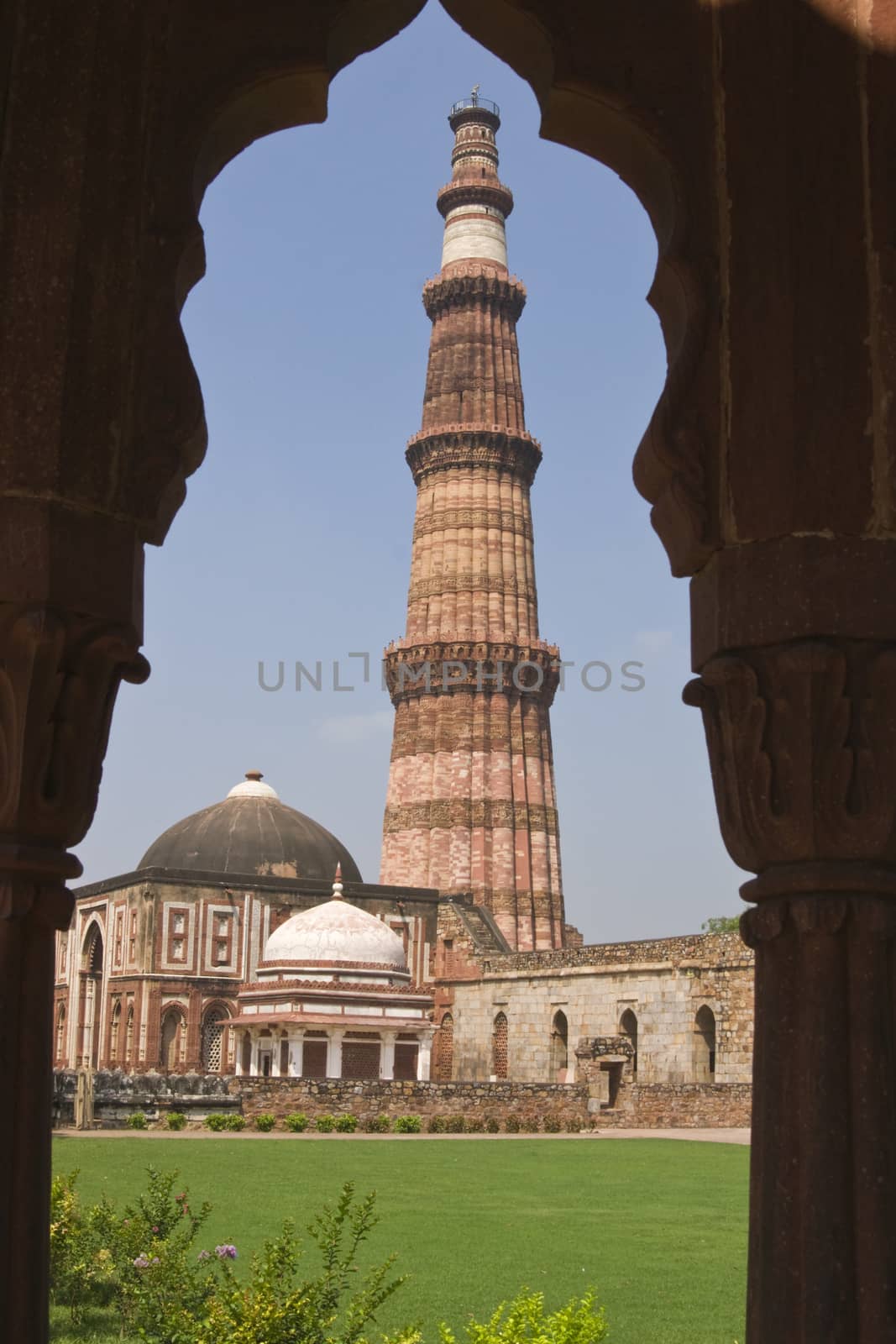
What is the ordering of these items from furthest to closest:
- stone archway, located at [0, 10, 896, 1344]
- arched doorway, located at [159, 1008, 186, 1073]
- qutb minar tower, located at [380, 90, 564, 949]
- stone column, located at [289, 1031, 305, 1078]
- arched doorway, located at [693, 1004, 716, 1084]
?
qutb minar tower, located at [380, 90, 564, 949]
arched doorway, located at [159, 1008, 186, 1073]
arched doorway, located at [693, 1004, 716, 1084]
stone column, located at [289, 1031, 305, 1078]
stone archway, located at [0, 10, 896, 1344]

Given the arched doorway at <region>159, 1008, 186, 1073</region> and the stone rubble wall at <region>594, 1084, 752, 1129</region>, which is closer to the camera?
the stone rubble wall at <region>594, 1084, 752, 1129</region>

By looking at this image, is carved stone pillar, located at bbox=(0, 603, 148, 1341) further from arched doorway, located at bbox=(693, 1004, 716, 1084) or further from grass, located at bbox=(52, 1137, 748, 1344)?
arched doorway, located at bbox=(693, 1004, 716, 1084)

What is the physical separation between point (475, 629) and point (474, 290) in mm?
9013

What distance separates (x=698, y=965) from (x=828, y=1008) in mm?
25728

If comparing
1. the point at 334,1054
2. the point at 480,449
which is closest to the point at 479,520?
the point at 480,449

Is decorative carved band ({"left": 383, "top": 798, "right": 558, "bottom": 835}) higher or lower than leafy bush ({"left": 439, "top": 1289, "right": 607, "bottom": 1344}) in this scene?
higher

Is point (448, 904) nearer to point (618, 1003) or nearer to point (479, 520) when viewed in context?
point (618, 1003)

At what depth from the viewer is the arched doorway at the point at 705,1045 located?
2778 cm

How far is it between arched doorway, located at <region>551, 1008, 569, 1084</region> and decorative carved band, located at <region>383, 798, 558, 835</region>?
25.9 ft

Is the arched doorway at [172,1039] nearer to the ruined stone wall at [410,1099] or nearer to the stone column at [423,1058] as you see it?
the stone column at [423,1058]

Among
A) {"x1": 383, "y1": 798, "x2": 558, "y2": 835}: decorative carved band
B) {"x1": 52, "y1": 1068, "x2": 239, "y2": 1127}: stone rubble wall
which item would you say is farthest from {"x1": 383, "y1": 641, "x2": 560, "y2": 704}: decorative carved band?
{"x1": 52, "y1": 1068, "x2": 239, "y2": 1127}: stone rubble wall

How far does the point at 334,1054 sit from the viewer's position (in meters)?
26.4

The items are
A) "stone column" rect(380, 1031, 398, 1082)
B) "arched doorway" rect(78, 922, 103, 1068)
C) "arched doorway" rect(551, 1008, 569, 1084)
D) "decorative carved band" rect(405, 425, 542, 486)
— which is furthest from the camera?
"decorative carved band" rect(405, 425, 542, 486)

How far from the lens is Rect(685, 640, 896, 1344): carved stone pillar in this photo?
9.41 ft
